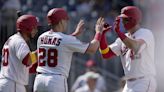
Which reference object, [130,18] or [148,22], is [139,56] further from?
[148,22]

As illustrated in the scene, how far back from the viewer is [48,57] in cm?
1158

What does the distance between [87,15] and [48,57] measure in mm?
7616

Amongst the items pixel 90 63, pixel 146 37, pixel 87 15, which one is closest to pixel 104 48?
pixel 146 37

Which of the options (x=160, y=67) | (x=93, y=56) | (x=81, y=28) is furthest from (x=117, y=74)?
(x=81, y=28)

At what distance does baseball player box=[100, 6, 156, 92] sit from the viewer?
11.5 meters

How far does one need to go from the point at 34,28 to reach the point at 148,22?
6098 millimetres

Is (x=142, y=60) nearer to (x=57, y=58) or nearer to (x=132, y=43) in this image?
(x=132, y=43)

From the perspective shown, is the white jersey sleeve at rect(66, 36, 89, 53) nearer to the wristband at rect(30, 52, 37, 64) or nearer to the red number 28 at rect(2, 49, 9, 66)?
the wristband at rect(30, 52, 37, 64)

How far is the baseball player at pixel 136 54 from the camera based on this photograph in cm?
1151

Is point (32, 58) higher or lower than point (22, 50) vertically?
lower

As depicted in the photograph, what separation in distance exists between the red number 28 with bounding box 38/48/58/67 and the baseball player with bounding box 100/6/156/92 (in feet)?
3.29

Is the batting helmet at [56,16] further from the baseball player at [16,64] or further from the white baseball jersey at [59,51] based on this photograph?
the baseball player at [16,64]

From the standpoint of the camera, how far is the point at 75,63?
1838 centimetres

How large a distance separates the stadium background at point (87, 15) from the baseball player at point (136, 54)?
17.1 ft
